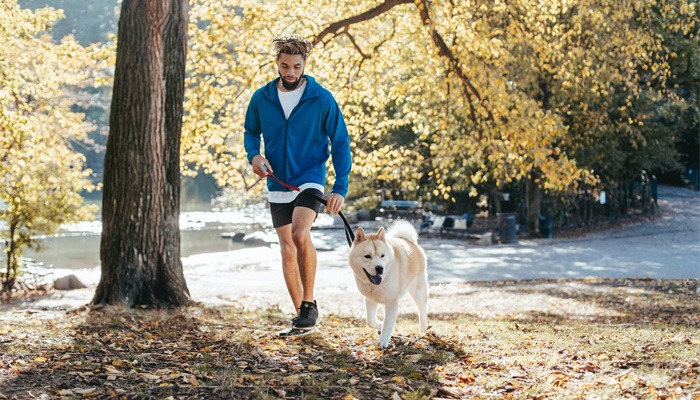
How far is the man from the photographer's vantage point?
512cm

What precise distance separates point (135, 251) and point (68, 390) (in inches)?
147

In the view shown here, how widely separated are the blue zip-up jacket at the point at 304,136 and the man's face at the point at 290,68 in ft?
0.37

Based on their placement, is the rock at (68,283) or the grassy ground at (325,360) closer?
the grassy ground at (325,360)

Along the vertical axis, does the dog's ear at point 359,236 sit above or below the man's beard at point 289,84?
below

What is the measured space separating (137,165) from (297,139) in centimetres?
286

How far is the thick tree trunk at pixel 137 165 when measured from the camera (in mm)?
7281

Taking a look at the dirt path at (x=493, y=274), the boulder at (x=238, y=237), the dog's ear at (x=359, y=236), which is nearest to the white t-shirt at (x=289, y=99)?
the dog's ear at (x=359, y=236)

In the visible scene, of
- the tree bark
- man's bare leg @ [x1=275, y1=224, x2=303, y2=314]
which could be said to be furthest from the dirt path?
man's bare leg @ [x1=275, y1=224, x2=303, y2=314]

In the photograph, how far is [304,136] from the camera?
204 inches

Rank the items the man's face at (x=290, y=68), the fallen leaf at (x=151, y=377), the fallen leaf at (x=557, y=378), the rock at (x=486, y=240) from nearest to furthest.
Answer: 1. the fallen leaf at (x=557, y=378)
2. the fallen leaf at (x=151, y=377)
3. the man's face at (x=290, y=68)
4. the rock at (x=486, y=240)

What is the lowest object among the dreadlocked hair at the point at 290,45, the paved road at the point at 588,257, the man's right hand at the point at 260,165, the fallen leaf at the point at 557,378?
the paved road at the point at 588,257

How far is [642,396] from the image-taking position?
11.5ft

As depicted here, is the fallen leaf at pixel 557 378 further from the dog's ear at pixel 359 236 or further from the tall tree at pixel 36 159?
the tall tree at pixel 36 159

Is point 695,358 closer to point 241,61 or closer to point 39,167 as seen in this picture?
point 241,61
